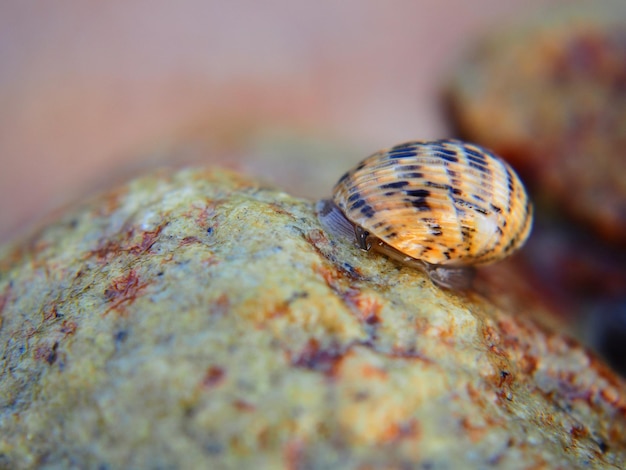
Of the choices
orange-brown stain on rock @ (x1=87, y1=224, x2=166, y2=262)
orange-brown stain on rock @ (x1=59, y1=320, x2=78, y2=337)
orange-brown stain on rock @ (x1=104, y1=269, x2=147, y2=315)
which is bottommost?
orange-brown stain on rock @ (x1=59, y1=320, x2=78, y2=337)

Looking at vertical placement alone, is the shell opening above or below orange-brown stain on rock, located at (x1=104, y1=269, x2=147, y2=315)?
below

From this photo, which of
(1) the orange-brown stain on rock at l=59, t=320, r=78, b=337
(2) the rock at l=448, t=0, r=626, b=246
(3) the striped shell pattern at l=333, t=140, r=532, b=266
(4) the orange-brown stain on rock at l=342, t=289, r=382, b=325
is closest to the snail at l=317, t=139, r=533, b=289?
(3) the striped shell pattern at l=333, t=140, r=532, b=266

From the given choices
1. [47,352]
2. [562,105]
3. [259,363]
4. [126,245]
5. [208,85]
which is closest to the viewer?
[259,363]

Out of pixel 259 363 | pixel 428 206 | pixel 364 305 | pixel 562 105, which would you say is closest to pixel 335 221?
pixel 428 206

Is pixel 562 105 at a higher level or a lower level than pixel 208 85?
lower

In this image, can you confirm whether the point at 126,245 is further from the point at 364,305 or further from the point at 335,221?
the point at 364,305

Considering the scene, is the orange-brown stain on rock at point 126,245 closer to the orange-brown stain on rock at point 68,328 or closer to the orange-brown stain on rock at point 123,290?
the orange-brown stain on rock at point 123,290

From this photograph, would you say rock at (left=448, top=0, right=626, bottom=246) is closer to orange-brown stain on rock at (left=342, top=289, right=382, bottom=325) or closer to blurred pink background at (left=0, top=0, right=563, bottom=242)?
blurred pink background at (left=0, top=0, right=563, bottom=242)
